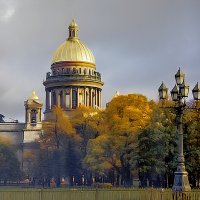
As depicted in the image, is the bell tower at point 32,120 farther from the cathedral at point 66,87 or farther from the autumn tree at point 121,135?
the autumn tree at point 121,135

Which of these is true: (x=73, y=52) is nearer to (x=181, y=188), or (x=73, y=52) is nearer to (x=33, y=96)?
(x=33, y=96)

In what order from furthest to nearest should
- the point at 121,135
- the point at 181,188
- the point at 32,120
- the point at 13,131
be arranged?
the point at 13,131 → the point at 32,120 → the point at 121,135 → the point at 181,188

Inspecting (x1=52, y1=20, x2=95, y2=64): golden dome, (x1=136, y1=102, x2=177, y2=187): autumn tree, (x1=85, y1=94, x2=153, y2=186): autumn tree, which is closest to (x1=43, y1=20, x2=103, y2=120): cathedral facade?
(x1=52, y1=20, x2=95, y2=64): golden dome

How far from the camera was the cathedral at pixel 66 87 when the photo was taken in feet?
430

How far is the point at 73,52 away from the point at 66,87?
6794 millimetres

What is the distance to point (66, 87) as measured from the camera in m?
133

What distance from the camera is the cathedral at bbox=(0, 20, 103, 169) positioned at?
5157 inches

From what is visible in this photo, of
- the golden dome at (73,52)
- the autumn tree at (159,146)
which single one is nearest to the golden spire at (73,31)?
the golden dome at (73,52)

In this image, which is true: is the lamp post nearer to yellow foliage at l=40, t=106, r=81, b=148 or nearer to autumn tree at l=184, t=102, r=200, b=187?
autumn tree at l=184, t=102, r=200, b=187

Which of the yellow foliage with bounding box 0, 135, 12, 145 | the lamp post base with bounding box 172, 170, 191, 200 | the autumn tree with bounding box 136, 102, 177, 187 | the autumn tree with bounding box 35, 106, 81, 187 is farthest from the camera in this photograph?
the yellow foliage with bounding box 0, 135, 12, 145

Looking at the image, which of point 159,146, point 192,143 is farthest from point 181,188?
point 192,143

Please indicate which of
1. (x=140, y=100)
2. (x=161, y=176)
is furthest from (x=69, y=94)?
(x=161, y=176)

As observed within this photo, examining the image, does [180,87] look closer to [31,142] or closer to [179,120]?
[179,120]

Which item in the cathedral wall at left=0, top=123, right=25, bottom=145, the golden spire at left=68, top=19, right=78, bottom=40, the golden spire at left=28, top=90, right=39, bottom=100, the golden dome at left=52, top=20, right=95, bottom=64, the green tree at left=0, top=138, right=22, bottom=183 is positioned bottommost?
the green tree at left=0, top=138, right=22, bottom=183
